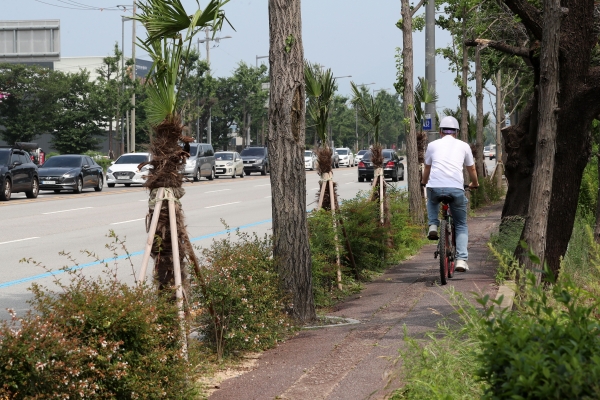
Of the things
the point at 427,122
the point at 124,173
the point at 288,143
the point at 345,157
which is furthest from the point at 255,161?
the point at 288,143

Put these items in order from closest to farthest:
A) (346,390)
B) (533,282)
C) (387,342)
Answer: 1. (533,282)
2. (346,390)
3. (387,342)

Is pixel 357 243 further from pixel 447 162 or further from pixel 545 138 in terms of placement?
pixel 545 138

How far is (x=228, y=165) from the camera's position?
52562 mm

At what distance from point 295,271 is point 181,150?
217 centimetres

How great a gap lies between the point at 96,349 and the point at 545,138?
370cm

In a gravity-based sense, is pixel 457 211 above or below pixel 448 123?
below

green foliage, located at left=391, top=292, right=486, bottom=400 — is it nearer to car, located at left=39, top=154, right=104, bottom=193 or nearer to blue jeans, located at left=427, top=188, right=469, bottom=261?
blue jeans, located at left=427, top=188, right=469, bottom=261

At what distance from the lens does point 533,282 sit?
3.50 m

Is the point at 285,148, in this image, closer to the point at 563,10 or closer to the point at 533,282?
the point at 563,10

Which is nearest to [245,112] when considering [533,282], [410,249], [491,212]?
[491,212]

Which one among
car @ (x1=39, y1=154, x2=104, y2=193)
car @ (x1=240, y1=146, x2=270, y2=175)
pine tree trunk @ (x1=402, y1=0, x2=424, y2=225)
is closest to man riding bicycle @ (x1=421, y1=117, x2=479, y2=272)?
pine tree trunk @ (x1=402, y1=0, x2=424, y2=225)

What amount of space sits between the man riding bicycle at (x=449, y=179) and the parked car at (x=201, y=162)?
3466 cm

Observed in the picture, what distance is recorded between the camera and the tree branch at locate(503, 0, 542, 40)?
9219mm

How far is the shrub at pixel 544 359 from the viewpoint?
272cm
